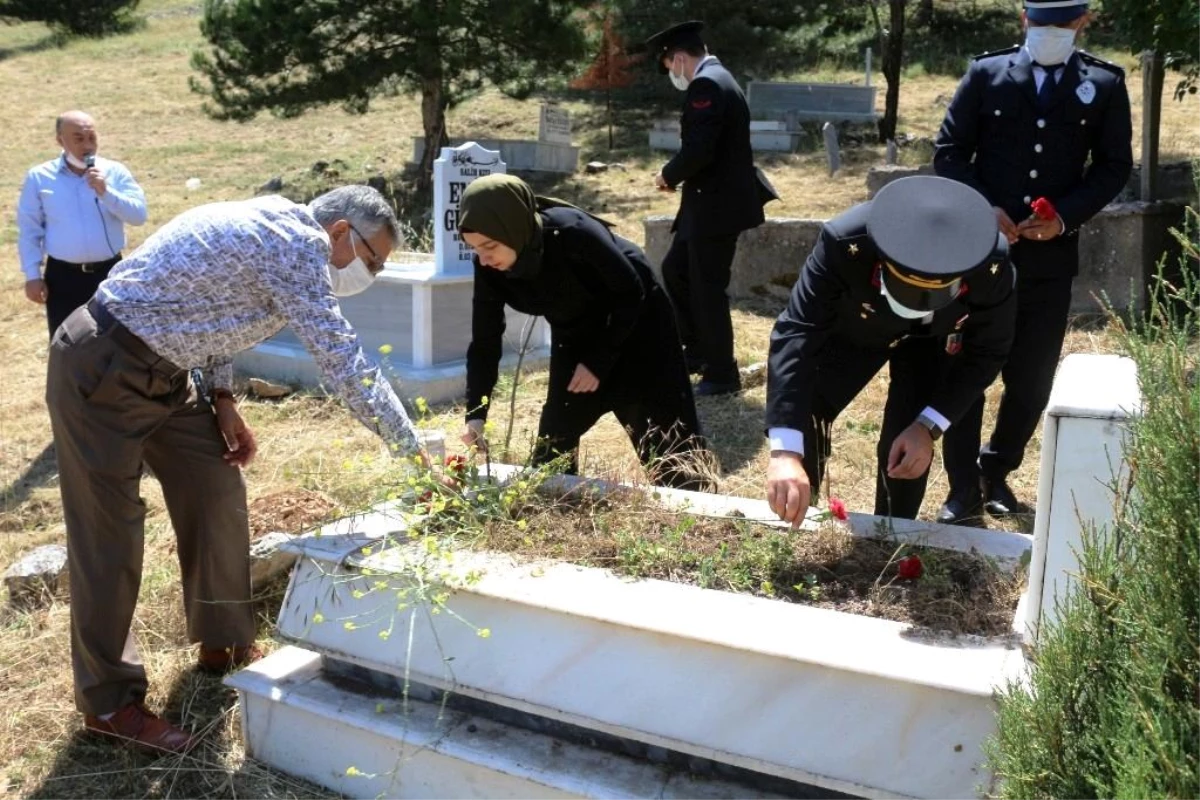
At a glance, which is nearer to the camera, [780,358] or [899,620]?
[899,620]

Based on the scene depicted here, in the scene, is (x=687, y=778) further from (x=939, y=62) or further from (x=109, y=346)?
(x=939, y=62)

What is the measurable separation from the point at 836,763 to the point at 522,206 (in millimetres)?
1884

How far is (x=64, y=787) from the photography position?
291cm

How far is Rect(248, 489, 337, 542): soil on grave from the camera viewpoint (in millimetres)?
4055

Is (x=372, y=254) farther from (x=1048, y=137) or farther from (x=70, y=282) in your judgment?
(x=70, y=282)

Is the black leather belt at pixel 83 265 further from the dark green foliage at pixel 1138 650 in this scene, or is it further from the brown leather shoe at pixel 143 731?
the dark green foliage at pixel 1138 650

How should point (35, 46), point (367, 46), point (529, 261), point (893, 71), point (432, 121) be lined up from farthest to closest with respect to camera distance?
point (35, 46) → point (893, 71) → point (432, 121) → point (367, 46) → point (529, 261)

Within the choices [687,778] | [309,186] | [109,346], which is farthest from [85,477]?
[309,186]

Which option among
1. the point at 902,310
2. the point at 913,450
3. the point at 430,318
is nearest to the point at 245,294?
the point at 902,310

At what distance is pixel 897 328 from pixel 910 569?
839 millimetres

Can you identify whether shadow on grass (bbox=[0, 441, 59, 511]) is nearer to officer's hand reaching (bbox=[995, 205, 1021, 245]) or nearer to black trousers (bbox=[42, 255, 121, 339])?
black trousers (bbox=[42, 255, 121, 339])

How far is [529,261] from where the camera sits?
349cm

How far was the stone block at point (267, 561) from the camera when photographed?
145 inches

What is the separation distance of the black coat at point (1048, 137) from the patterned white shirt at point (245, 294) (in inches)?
88.9
